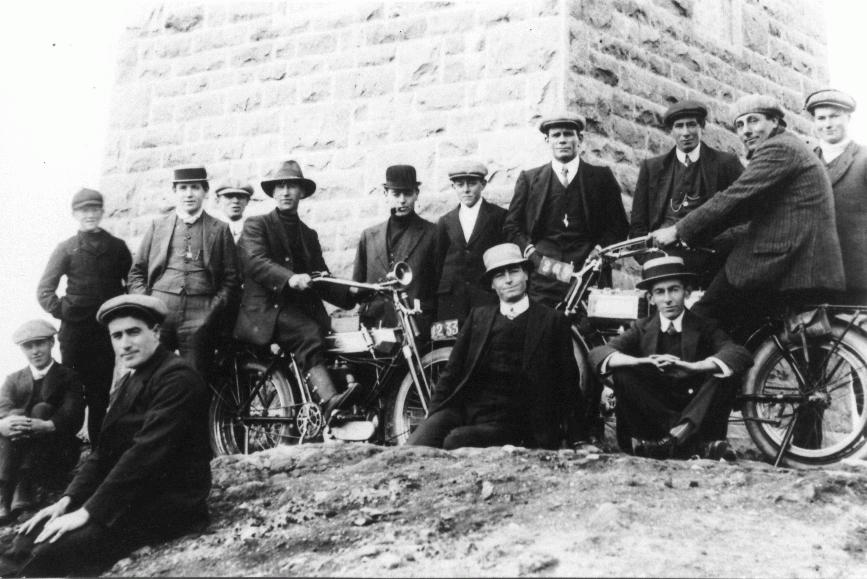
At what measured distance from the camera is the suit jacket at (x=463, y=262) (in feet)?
24.4

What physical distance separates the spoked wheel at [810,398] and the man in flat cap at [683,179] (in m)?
1.13

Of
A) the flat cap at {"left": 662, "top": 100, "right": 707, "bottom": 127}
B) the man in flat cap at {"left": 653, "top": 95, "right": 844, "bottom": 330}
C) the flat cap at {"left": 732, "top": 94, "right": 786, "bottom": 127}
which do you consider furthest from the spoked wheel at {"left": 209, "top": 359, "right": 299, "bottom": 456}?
the flat cap at {"left": 732, "top": 94, "right": 786, "bottom": 127}

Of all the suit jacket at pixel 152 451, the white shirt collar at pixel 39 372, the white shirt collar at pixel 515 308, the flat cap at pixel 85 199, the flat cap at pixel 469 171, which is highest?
the flat cap at pixel 469 171

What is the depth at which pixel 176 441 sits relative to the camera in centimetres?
521

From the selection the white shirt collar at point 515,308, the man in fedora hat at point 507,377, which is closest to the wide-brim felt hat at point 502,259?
the man in fedora hat at point 507,377

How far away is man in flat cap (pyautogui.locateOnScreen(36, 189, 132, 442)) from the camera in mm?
7891

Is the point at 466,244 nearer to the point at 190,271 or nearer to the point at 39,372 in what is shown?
the point at 190,271

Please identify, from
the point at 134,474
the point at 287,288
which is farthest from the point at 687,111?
the point at 134,474

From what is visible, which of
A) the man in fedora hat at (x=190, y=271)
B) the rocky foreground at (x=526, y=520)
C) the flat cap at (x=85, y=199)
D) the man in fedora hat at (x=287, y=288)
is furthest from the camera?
the flat cap at (x=85, y=199)

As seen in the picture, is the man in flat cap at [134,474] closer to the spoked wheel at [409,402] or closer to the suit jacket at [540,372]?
the suit jacket at [540,372]

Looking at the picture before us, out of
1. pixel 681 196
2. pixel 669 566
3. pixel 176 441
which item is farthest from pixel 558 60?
pixel 669 566

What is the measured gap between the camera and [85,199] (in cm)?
812

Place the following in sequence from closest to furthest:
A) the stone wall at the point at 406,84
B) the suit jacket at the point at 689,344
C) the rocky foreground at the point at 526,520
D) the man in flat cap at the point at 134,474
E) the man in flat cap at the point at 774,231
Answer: the rocky foreground at the point at 526,520 < the man in flat cap at the point at 134,474 < the suit jacket at the point at 689,344 < the man in flat cap at the point at 774,231 < the stone wall at the point at 406,84

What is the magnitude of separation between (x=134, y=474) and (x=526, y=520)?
5.77 feet
